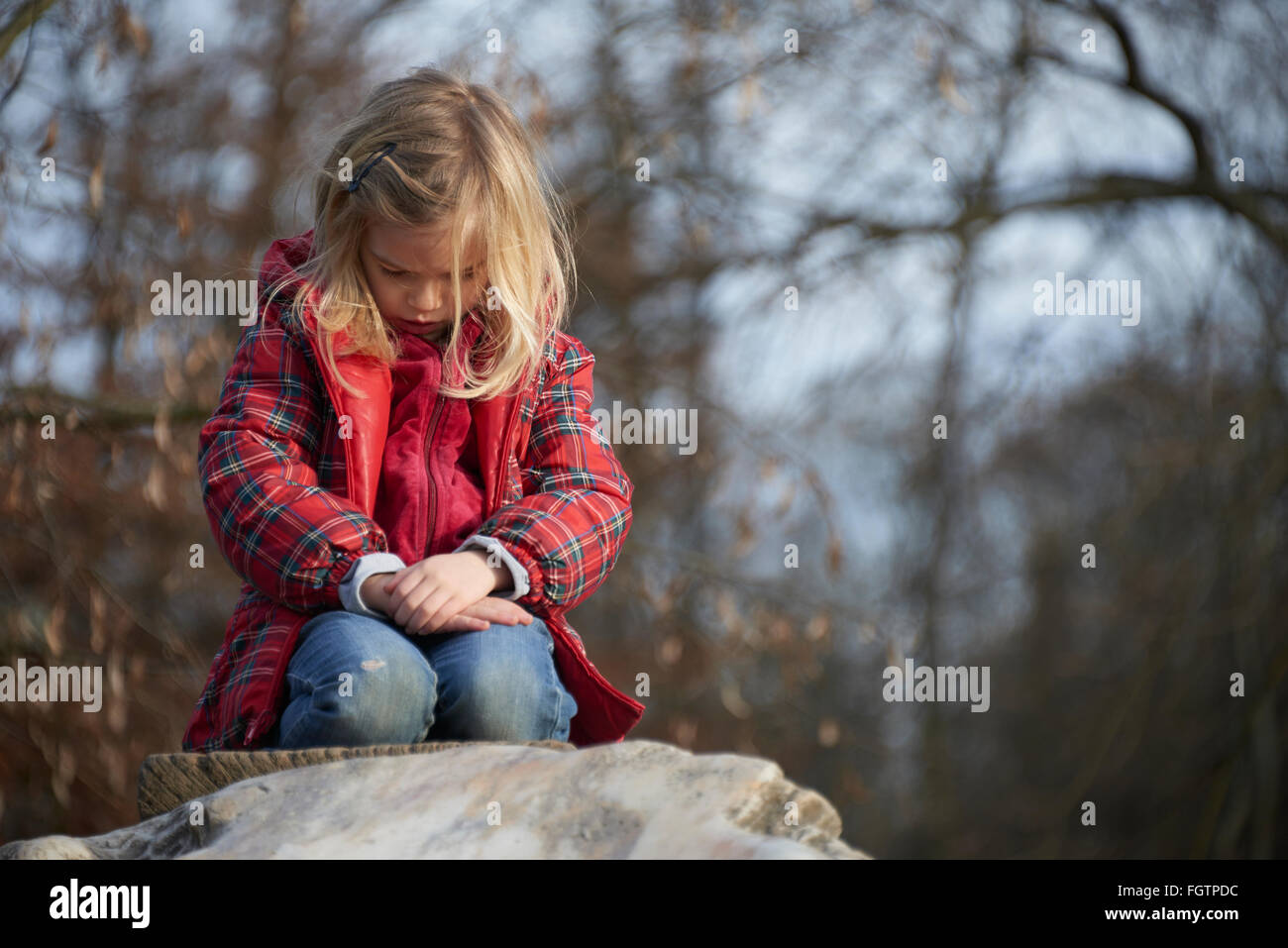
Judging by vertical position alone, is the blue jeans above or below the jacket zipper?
below

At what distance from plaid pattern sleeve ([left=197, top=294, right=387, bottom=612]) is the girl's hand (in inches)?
3.3

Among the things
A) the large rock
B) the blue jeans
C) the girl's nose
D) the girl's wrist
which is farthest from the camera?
the girl's nose

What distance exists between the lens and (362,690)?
1859 mm

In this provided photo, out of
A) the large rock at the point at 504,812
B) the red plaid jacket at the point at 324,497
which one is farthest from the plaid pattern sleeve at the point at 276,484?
the large rock at the point at 504,812

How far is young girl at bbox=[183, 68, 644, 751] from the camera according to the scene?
1.94 meters

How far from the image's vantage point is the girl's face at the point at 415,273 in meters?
2.05

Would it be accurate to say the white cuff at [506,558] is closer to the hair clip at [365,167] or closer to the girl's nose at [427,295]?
the girl's nose at [427,295]

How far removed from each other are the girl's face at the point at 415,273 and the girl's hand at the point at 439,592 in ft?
1.33

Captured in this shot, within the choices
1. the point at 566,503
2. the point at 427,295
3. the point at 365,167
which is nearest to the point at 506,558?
the point at 566,503

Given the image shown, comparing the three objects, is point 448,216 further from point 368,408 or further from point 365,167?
point 368,408

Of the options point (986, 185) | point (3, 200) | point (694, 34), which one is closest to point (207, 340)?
point (3, 200)

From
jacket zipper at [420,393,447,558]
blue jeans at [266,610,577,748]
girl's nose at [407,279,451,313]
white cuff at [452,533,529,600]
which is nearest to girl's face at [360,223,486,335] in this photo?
girl's nose at [407,279,451,313]

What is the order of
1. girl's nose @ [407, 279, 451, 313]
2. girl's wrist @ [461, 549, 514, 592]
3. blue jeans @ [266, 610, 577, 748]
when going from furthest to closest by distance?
girl's nose @ [407, 279, 451, 313] → girl's wrist @ [461, 549, 514, 592] → blue jeans @ [266, 610, 577, 748]

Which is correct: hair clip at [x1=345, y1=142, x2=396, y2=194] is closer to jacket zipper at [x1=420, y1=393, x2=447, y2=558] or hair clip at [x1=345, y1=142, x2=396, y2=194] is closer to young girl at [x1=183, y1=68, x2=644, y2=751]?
young girl at [x1=183, y1=68, x2=644, y2=751]
